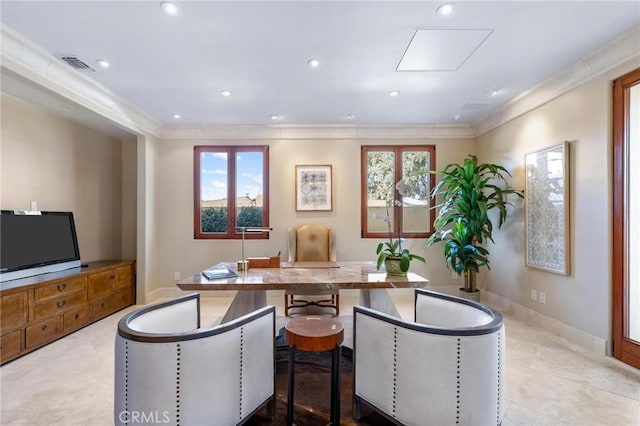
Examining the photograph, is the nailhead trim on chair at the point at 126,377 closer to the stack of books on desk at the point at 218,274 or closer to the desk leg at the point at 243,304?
the stack of books on desk at the point at 218,274

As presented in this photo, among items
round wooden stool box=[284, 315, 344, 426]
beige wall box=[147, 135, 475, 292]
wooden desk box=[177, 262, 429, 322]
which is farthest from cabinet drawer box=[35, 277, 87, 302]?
round wooden stool box=[284, 315, 344, 426]

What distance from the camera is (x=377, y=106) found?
387 centimetres

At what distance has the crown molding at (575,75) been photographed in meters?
2.40

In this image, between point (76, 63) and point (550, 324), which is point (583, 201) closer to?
point (550, 324)

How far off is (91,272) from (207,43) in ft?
9.31

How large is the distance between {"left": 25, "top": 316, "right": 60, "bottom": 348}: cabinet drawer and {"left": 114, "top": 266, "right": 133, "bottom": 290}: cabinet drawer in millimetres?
923

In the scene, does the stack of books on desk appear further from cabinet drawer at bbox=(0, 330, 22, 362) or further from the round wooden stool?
cabinet drawer at bbox=(0, 330, 22, 362)

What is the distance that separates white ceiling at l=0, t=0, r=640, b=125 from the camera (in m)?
2.06

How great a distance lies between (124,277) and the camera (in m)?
4.05

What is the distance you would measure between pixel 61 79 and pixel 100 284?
88.1 inches

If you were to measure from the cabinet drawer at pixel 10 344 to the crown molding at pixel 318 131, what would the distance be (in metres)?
3.05

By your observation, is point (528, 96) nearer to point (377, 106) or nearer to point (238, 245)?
point (377, 106)

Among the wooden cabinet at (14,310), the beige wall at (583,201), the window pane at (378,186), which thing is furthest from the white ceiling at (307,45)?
the wooden cabinet at (14,310)

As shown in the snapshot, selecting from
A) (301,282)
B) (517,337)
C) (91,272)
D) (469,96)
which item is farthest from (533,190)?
(91,272)
